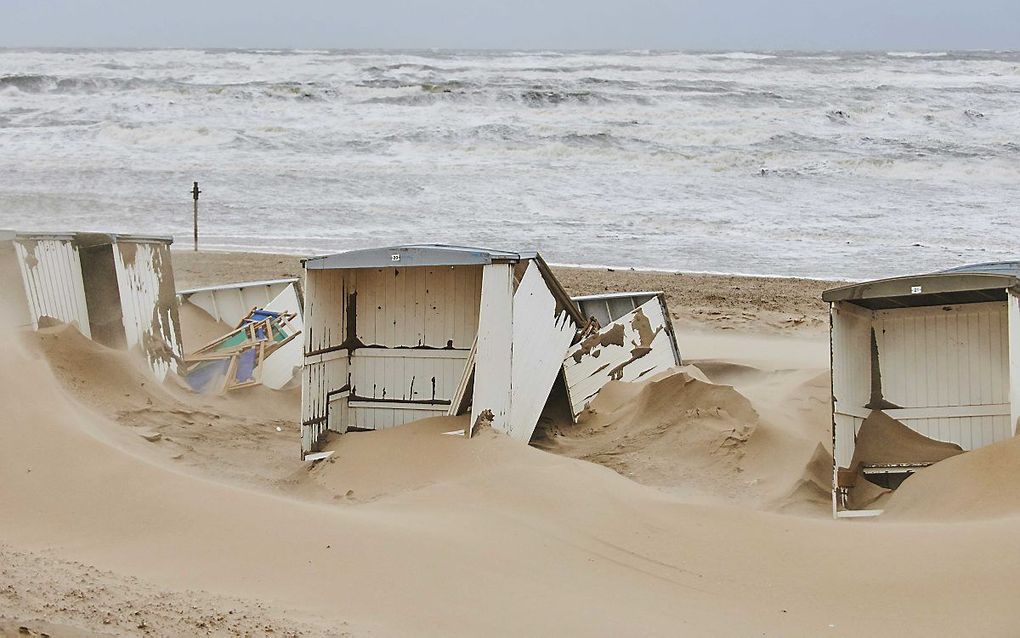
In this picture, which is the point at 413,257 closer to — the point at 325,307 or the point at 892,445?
the point at 325,307

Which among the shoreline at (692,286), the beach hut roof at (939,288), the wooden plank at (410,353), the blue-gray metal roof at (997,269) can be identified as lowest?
the shoreline at (692,286)

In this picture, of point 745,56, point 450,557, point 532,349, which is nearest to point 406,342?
point 532,349

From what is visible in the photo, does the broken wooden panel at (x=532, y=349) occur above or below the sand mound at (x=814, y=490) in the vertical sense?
above

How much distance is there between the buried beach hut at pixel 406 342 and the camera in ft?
31.9

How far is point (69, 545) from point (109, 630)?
1708mm

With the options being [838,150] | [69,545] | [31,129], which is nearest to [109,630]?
[69,545]

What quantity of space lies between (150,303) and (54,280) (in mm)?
1165

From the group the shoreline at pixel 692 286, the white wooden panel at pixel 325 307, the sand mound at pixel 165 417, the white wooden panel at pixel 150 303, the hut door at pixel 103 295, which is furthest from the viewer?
the shoreline at pixel 692 286

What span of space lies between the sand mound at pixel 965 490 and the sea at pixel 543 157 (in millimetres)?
11931

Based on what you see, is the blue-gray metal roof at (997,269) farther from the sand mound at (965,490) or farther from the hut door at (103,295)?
the hut door at (103,295)

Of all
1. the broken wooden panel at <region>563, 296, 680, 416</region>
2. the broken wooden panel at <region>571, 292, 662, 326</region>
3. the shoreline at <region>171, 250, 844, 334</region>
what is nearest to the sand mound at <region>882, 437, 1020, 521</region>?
the broken wooden panel at <region>563, 296, 680, 416</region>

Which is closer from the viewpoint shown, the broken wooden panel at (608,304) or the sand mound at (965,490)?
the sand mound at (965,490)

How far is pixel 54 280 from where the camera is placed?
33.4 feet

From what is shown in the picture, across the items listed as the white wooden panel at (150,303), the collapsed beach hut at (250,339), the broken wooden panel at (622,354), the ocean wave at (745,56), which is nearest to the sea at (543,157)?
the ocean wave at (745,56)
